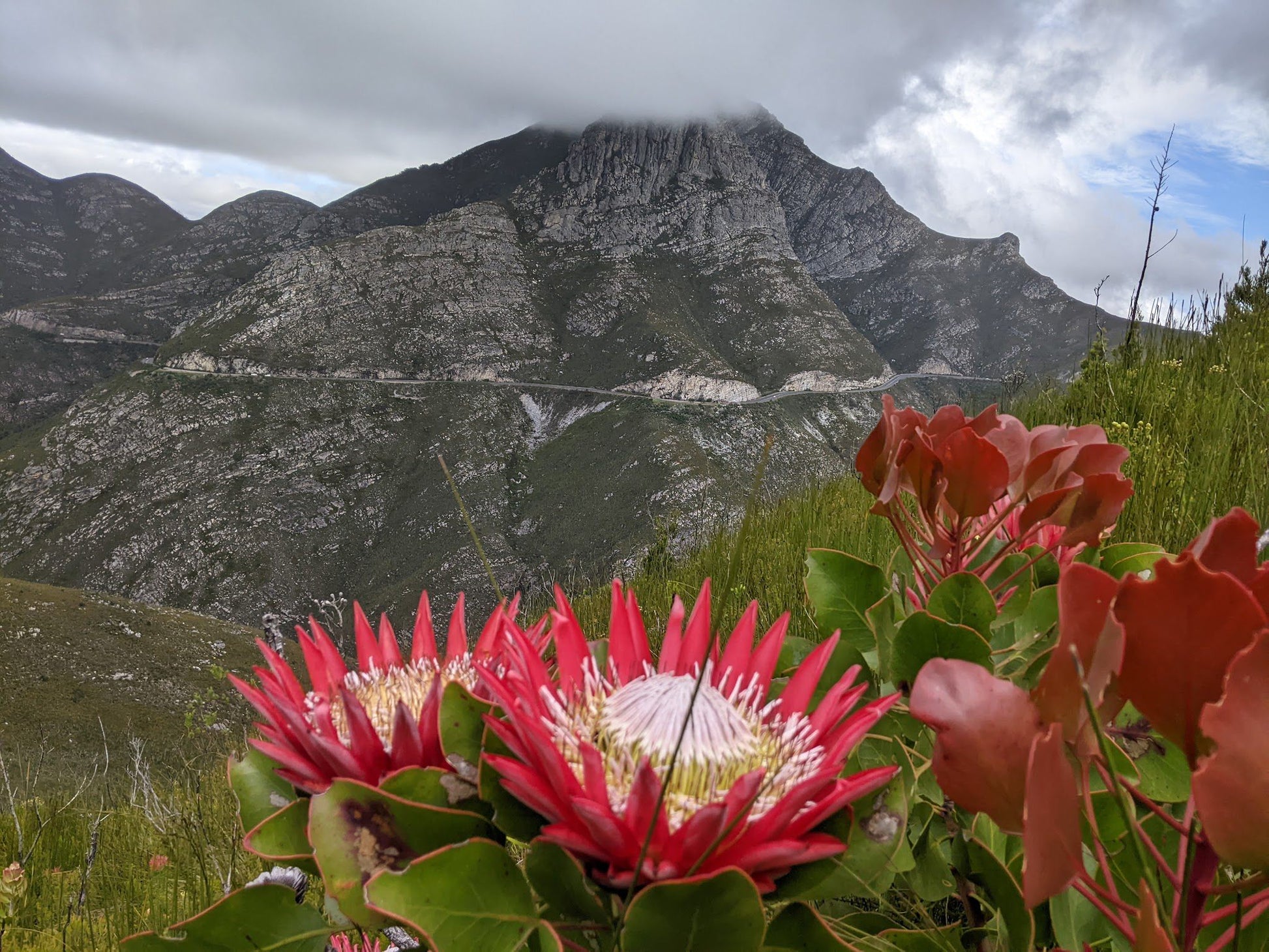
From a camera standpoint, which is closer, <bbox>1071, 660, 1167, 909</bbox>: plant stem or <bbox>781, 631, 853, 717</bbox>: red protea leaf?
<bbox>1071, 660, 1167, 909</bbox>: plant stem

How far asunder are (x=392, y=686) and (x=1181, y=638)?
68 centimetres

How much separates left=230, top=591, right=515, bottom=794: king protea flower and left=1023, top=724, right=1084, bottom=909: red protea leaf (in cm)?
33

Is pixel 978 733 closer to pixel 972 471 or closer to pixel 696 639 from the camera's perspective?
pixel 696 639

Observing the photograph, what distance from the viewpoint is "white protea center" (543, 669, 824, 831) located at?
562 millimetres

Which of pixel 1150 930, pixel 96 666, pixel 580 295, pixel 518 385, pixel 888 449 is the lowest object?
pixel 96 666

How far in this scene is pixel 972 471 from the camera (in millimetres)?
831

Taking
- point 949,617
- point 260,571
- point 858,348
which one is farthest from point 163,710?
point 858,348

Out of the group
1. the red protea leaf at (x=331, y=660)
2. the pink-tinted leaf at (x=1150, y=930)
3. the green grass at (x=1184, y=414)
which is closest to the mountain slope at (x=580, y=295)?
the green grass at (x=1184, y=414)

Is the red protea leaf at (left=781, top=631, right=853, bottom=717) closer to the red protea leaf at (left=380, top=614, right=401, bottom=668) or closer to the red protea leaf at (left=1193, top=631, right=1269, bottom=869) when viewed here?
the red protea leaf at (left=1193, top=631, right=1269, bottom=869)

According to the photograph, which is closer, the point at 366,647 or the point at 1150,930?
the point at 1150,930

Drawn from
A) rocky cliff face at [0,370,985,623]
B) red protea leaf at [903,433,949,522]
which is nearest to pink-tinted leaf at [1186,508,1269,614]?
red protea leaf at [903,433,949,522]

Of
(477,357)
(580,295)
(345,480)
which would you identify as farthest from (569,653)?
(580,295)

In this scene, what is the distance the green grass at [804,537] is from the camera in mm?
2111

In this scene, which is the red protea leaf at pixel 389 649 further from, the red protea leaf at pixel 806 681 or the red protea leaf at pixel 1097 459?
the red protea leaf at pixel 1097 459
